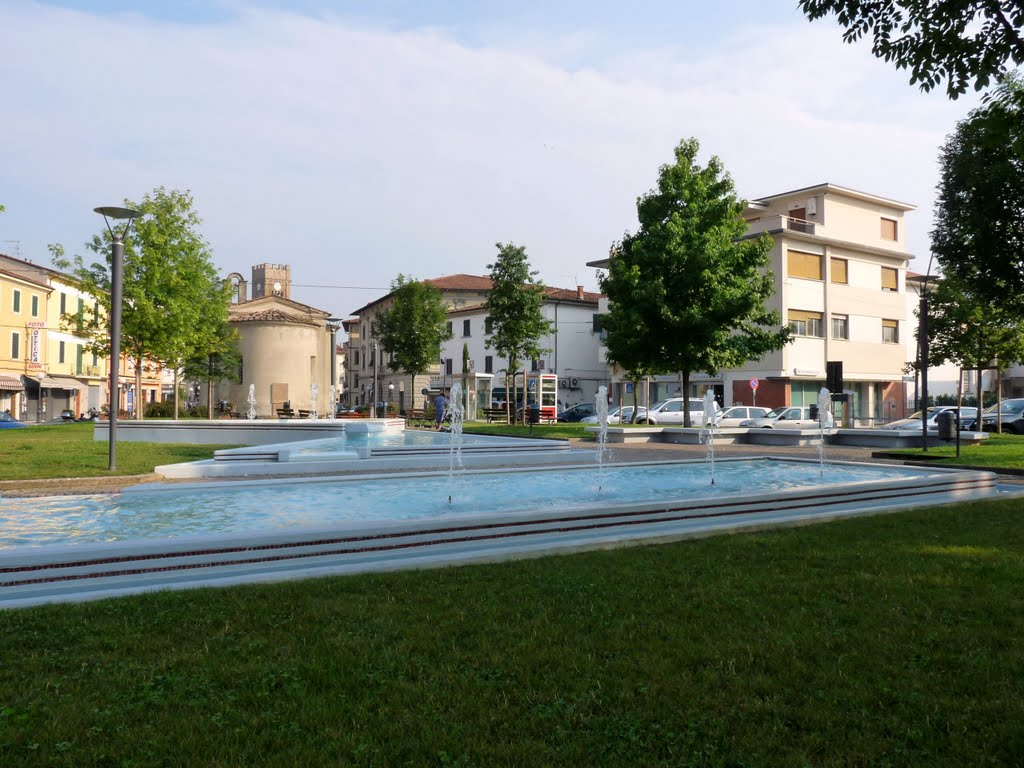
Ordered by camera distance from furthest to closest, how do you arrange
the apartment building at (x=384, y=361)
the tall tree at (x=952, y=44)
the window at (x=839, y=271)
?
the apartment building at (x=384, y=361) → the window at (x=839, y=271) → the tall tree at (x=952, y=44)

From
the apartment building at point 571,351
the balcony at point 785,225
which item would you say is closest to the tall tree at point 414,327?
the apartment building at point 571,351

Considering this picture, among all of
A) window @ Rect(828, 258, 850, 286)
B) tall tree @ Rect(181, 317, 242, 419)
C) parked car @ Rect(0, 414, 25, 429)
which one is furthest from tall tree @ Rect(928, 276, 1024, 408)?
parked car @ Rect(0, 414, 25, 429)

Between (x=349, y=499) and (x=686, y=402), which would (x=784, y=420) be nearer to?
(x=686, y=402)

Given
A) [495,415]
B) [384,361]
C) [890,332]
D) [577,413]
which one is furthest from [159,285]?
[384,361]

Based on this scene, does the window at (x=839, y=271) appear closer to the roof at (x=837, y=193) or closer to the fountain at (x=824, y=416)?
the roof at (x=837, y=193)

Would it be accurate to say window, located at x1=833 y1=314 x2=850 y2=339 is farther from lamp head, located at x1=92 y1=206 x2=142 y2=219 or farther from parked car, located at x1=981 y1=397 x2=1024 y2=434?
lamp head, located at x1=92 y1=206 x2=142 y2=219

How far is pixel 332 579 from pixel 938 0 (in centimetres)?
747

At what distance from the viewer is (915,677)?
400 centimetres

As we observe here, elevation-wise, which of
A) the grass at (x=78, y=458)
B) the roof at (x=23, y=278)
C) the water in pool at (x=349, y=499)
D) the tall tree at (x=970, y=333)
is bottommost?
the water in pool at (x=349, y=499)

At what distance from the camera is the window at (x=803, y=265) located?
44312 millimetres

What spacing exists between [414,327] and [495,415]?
987 centimetres

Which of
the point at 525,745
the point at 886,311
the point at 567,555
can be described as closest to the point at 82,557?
the point at 567,555

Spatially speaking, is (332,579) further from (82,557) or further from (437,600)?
(82,557)

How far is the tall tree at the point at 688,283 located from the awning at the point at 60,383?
129ft
